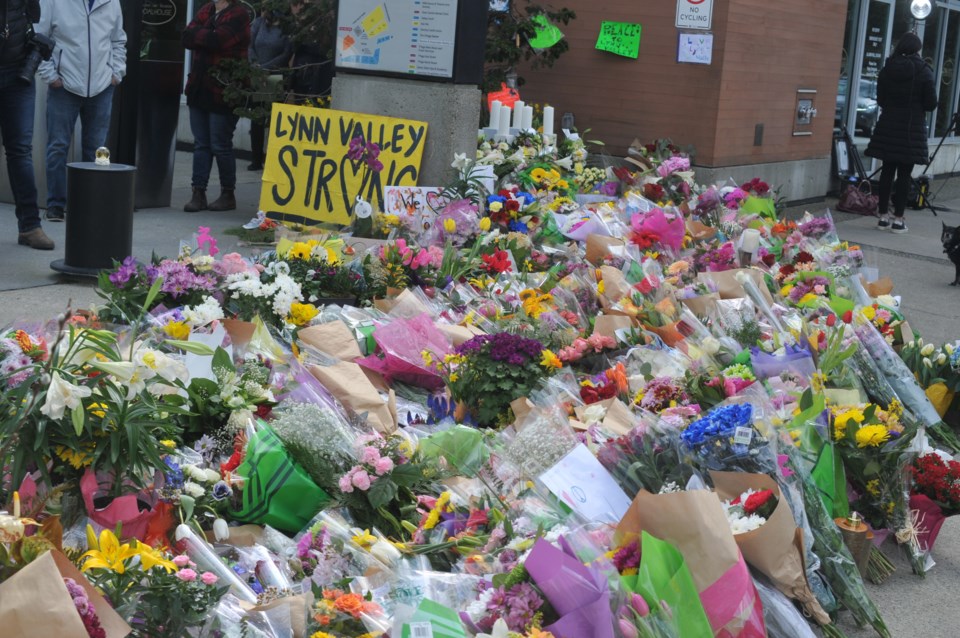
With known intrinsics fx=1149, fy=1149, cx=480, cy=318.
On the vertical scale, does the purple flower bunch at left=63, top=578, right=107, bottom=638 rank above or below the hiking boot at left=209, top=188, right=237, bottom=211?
below

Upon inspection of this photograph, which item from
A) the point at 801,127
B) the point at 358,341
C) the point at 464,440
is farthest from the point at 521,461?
the point at 801,127

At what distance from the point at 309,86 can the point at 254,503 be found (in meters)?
7.19

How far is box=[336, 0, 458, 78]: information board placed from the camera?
6859mm

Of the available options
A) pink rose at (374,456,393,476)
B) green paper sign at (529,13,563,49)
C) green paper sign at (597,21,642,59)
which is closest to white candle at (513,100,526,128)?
green paper sign at (529,13,563,49)

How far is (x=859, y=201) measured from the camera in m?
12.7

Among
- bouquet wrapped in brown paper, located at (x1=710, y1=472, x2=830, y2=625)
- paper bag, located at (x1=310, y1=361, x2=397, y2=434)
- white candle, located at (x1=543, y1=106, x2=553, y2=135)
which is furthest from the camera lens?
white candle, located at (x1=543, y1=106, x2=553, y2=135)

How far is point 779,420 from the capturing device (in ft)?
11.5

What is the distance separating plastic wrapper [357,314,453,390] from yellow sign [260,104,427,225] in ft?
7.98

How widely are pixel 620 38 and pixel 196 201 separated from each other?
4.43 metres

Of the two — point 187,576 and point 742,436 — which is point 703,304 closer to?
point 742,436

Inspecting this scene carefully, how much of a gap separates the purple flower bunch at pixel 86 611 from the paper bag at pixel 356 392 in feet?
4.75

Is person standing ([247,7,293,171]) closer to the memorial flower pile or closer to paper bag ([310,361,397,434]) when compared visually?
the memorial flower pile

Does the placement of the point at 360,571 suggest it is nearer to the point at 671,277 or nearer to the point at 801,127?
the point at 671,277

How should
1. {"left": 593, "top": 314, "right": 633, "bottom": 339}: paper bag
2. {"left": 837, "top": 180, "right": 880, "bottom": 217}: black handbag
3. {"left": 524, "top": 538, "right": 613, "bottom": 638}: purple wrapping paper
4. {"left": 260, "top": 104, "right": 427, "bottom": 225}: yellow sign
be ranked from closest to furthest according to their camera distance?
1. {"left": 524, "top": 538, "right": 613, "bottom": 638}: purple wrapping paper
2. {"left": 593, "top": 314, "right": 633, "bottom": 339}: paper bag
3. {"left": 260, "top": 104, "right": 427, "bottom": 225}: yellow sign
4. {"left": 837, "top": 180, "right": 880, "bottom": 217}: black handbag
